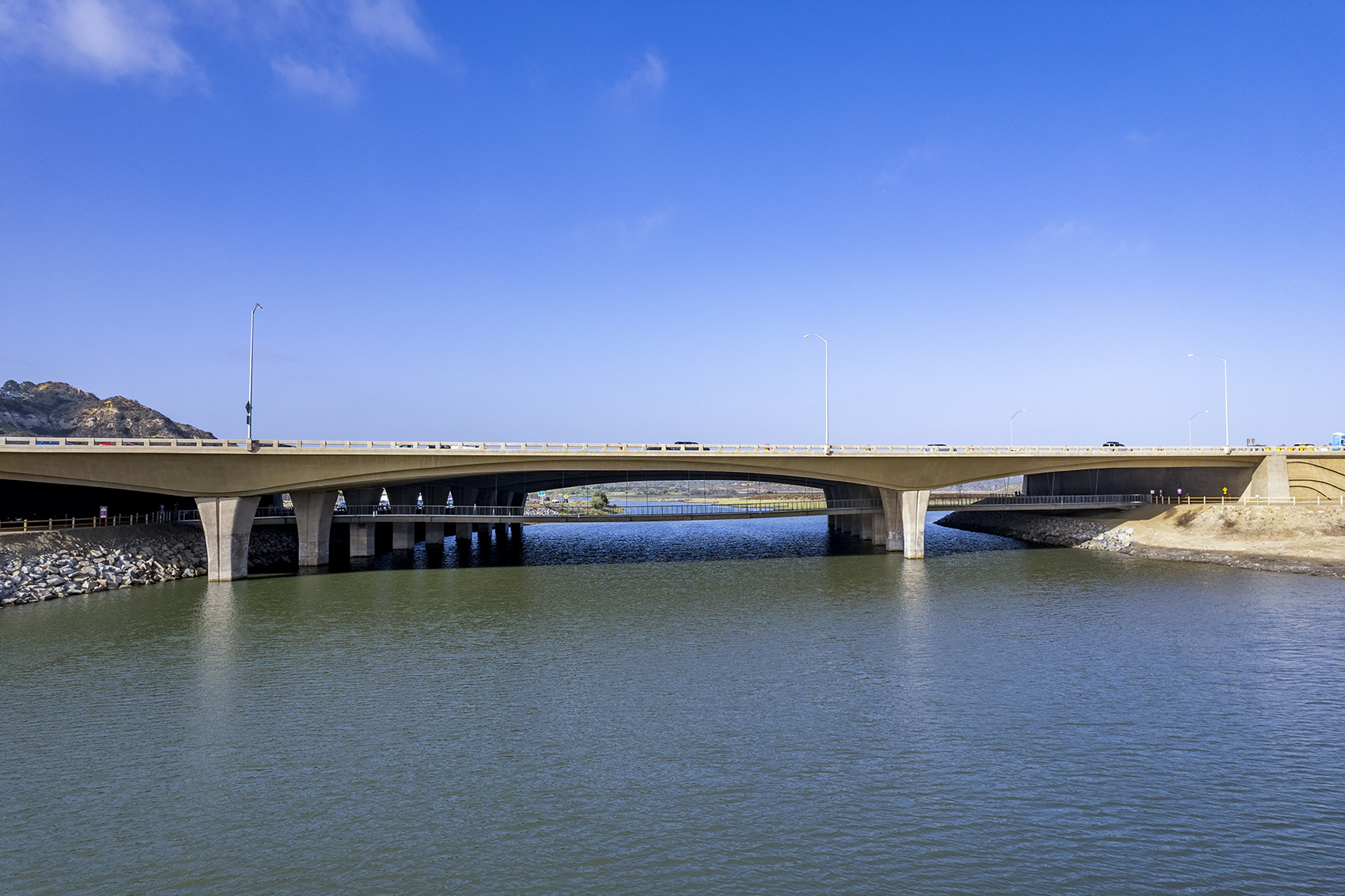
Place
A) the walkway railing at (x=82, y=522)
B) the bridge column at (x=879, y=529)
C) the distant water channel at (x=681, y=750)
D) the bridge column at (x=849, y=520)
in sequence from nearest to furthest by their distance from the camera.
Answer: the distant water channel at (x=681, y=750)
the walkway railing at (x=82, y=522)
the bridge column at (x=879, y=529)
the bridge column at (x=849, y=520)

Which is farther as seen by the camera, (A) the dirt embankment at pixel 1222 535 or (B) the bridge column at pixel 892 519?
(B) the bridge column at pixel 892 519

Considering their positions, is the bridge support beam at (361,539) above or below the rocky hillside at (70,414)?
below

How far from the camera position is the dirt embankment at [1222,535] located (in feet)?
189

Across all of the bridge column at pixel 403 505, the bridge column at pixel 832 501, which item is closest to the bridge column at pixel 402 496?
the bridge column at pixel 403 505

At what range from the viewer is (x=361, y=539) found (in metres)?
70.5

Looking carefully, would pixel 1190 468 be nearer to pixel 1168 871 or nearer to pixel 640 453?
pixel 640 453

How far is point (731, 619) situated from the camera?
133 ft

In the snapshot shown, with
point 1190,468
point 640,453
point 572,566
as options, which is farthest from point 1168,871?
point 1190,468

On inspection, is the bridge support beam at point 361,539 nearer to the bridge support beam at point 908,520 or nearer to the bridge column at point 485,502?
the bridge column at point 485,502

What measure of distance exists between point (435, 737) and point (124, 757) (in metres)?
8.25

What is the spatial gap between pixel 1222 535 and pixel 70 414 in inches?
7299

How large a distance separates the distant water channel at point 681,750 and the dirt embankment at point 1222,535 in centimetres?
1780

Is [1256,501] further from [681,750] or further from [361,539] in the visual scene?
[361,539]

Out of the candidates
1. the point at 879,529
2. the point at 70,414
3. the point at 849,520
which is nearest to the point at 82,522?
the point at 879,529
